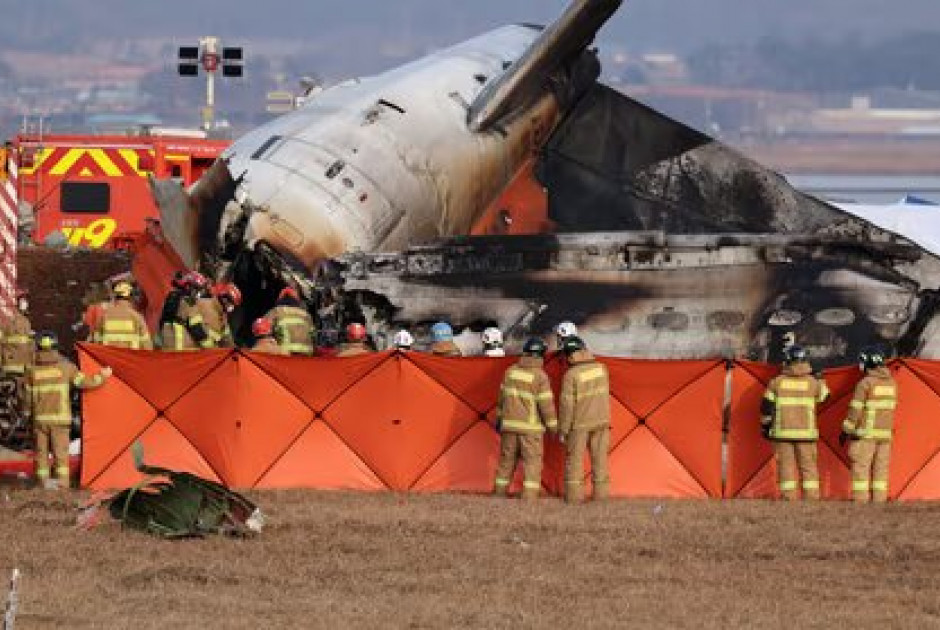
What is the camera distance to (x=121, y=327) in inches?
1000

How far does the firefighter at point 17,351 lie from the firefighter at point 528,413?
6311mm

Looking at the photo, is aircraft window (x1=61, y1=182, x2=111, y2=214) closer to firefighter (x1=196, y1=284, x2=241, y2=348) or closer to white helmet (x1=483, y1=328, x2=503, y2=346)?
firefighter (x1=196, y1=284, x2=241, y2=348)

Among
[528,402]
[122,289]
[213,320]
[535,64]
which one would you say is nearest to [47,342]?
[122,289]

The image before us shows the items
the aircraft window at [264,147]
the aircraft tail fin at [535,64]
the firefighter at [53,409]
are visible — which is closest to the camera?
the firefighter at [53,409]

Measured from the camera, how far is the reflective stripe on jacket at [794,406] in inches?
898

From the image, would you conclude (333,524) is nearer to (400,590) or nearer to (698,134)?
(400,590)

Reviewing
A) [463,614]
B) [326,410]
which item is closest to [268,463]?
[326,410]

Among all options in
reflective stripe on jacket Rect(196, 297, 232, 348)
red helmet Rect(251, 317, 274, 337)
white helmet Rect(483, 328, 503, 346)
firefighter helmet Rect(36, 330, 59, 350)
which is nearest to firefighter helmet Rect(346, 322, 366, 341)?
red helmet Rect(251, 317, 274, 337)

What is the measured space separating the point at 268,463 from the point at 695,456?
181 inches

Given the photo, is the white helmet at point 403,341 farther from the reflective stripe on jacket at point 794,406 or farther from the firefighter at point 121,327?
the reflective stripe on jacket at point 794,406

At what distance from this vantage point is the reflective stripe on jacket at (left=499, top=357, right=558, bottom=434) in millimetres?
22828

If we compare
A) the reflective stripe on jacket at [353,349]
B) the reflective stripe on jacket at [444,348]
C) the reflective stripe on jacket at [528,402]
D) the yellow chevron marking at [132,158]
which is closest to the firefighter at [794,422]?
the reflective stripe on jacket at [528,402]

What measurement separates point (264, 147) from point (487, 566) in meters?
10.8

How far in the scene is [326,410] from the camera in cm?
2350
